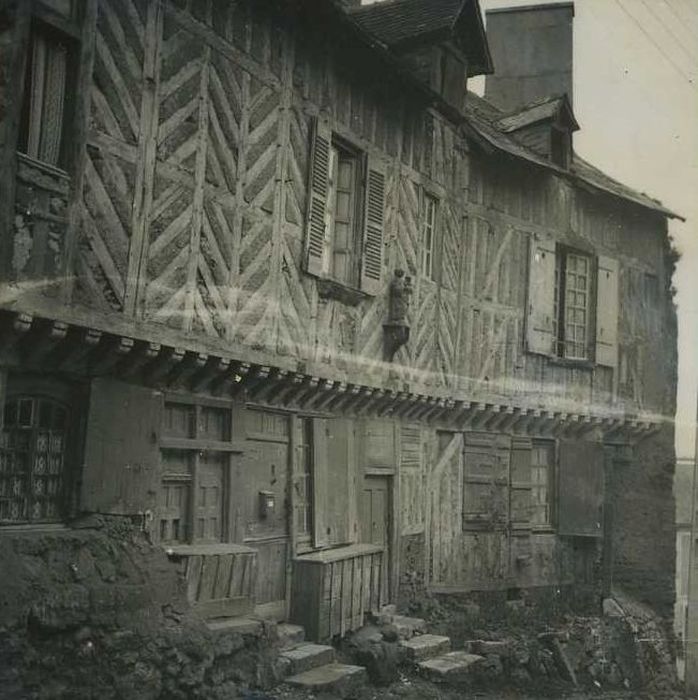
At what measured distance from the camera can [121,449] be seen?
7.09 m

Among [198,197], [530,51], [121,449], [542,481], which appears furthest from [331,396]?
[530,51]

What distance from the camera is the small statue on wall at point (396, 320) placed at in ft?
35.3

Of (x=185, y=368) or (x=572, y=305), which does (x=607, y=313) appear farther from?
(x=185, y=368)

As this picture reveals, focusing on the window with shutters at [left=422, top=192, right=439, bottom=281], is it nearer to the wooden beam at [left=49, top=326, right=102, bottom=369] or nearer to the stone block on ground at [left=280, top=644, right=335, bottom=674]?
the stone block on ground at [left=280, top=644, right=335, bottom=674]

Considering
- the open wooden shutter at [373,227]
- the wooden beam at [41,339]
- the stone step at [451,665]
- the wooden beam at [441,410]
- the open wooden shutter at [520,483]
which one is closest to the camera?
the wooden beam at [41,339]

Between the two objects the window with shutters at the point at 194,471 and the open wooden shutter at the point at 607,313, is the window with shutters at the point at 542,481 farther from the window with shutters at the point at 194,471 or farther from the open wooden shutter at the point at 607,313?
the window with shutters at the point at 194,471

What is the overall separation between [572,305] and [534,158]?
266 cm

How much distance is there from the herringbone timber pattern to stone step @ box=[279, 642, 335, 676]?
12.1 feet

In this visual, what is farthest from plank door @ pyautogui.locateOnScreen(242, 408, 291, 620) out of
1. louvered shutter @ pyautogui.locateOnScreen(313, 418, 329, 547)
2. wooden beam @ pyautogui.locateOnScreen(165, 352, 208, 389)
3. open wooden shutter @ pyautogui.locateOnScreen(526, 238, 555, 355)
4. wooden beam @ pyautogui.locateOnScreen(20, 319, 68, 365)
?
open wooden shutter @ pyautogui.locateOnScreen(526, 238, 555, 355)

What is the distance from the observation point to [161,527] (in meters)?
A: 7.70

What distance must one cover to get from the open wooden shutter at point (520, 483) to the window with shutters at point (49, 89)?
9.13 m

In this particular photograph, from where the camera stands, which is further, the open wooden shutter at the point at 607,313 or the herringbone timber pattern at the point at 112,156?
the open wooden shutter at the point at 607,313

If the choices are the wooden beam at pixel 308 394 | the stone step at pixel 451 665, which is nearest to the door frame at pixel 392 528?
the stone step at pixel 451 665

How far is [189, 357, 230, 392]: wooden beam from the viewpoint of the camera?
7902 mm
